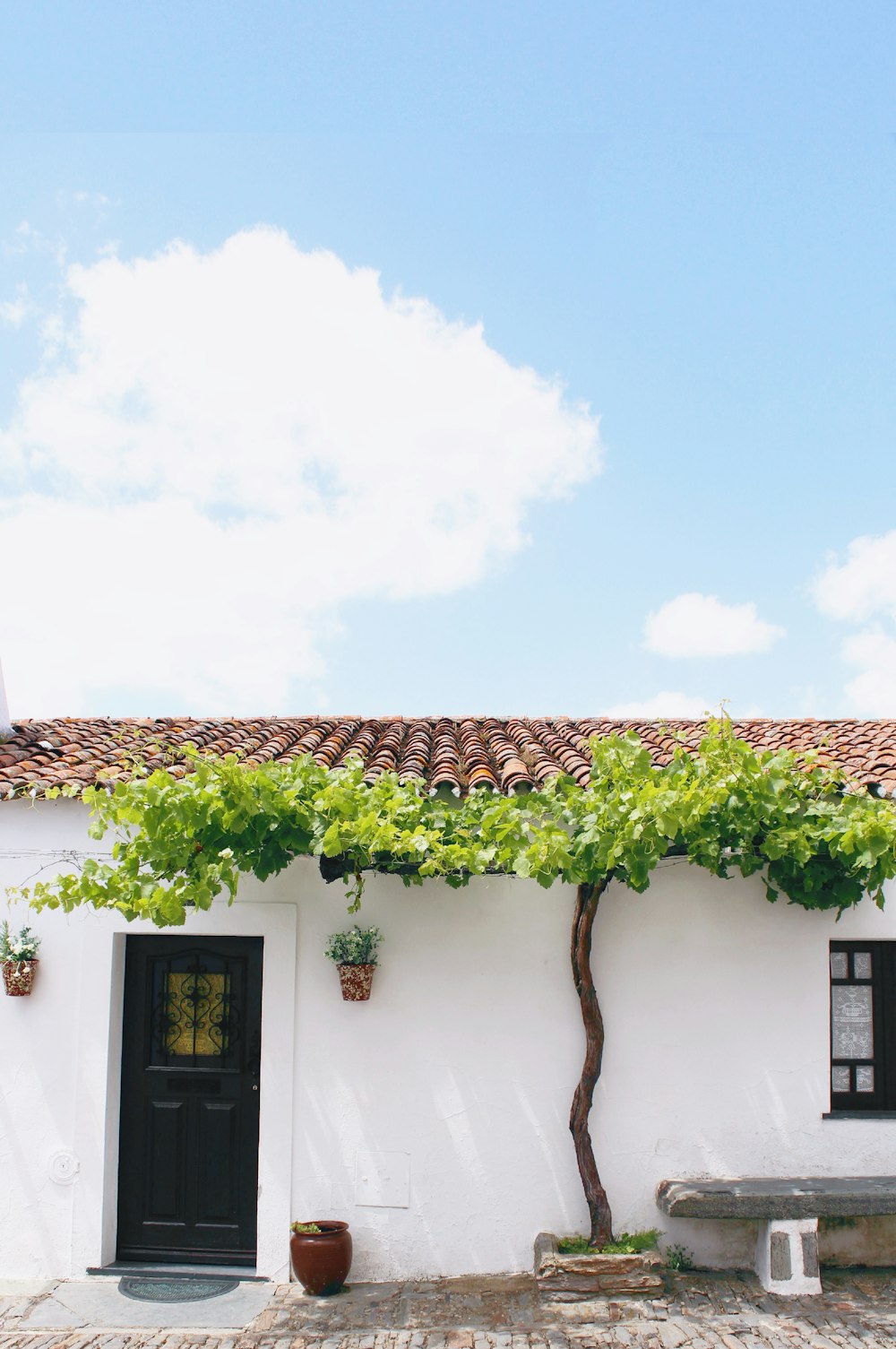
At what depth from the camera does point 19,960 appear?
284 inches

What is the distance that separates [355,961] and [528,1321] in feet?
8.04

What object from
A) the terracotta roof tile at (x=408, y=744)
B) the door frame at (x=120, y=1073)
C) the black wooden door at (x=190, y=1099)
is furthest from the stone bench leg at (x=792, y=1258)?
the black wooden door at (x=190, y=1099)

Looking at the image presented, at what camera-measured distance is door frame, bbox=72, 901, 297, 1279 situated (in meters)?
7.00

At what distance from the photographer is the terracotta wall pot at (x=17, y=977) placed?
23.6 ft

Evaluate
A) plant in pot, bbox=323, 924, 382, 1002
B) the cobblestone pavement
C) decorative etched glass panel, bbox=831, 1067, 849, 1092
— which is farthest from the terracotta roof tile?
the cobblestone pavement

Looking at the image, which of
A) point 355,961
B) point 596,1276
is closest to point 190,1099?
point 355,961

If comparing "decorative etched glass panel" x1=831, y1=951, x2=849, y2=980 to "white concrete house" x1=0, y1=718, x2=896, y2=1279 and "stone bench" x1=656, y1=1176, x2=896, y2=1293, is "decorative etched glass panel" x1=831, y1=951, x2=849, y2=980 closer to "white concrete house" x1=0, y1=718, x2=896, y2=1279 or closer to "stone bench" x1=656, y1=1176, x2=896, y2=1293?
"white concrete house" x1=0, y1=718, x2=896, y2=1279

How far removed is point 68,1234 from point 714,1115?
4674 millimetres

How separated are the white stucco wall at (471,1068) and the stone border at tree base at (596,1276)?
0.50 m

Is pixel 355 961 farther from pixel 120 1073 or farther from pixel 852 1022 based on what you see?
pixel 852 1022

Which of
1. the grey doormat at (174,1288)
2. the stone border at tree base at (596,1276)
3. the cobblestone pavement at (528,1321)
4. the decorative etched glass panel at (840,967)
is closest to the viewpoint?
the cobblestone pavement at (528,1321)

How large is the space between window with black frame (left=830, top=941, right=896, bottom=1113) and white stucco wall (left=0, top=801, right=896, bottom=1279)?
0.22 metres

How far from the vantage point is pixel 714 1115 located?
280 inches

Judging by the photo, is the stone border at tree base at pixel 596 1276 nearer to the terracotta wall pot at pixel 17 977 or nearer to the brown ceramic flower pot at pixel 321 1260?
the brown ceramic flower pot at pixel 321 1260
